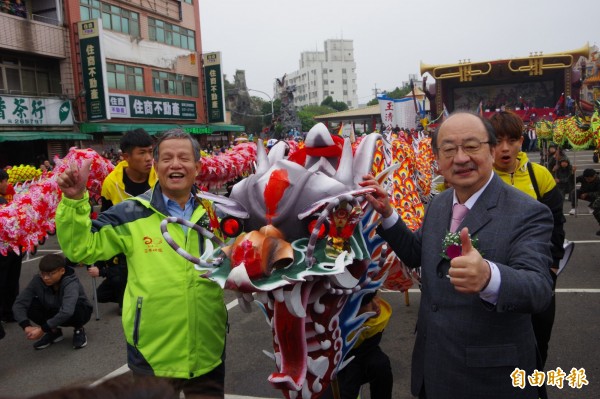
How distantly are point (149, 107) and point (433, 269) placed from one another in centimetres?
2252

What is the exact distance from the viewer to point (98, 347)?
4719mm

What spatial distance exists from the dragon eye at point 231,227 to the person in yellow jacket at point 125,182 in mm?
2115

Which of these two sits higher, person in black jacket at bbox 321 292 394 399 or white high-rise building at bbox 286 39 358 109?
white high-rise building at bbox 286 39 358 109

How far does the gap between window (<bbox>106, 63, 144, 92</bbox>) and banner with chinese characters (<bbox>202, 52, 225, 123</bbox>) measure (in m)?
4.16

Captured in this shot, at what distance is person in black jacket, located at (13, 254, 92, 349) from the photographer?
4.56 m

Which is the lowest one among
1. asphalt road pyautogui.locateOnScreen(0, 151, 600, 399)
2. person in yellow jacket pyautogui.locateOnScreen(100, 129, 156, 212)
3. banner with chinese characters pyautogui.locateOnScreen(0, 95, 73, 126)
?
asphalt road pyautogui.locateOnScreen(0, 151, 600, 399)

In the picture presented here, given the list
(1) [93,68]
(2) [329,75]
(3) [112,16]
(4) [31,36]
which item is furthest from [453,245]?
(2) [329,75]

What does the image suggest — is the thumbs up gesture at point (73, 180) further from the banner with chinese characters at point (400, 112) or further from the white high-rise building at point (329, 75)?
the white high-rise building at point (329, 75)

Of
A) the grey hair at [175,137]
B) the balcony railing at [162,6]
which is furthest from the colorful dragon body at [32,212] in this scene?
the balcony railing at [162,6]

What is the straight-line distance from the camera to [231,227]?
1.94 metres

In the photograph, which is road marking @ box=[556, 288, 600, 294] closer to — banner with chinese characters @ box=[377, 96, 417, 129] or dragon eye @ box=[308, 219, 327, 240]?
dragon eye @ box=[308, 219, 327, 240]

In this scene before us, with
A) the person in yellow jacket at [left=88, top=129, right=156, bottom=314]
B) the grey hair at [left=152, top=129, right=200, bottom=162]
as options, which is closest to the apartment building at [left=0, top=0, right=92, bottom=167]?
the person in yellow jacket at [left=88, top=129, right=156, bottom=314]

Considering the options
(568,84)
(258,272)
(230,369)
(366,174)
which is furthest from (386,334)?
(568,84)

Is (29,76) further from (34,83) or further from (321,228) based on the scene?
(321,228)
